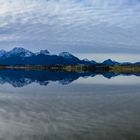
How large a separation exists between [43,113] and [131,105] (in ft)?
34.1

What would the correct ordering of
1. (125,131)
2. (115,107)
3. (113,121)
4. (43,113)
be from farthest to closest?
(115,107)
(43,113)
(113,121)
(125,131)

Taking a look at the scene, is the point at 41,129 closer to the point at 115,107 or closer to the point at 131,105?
the point at 115,107

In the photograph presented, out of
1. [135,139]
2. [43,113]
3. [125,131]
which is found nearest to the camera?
[135,139]

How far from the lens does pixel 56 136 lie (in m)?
23.4

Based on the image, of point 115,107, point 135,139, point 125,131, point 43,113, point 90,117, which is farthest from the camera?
point 115,107

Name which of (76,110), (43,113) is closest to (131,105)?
(76,110)

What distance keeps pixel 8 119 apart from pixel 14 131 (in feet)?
19.3

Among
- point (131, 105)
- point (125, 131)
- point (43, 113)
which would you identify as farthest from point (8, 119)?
point (131, 105)

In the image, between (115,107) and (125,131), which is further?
(115,107)

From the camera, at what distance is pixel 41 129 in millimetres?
25688

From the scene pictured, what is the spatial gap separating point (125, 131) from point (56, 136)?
13.6ft

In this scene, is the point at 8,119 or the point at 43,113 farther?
the point at 43,113

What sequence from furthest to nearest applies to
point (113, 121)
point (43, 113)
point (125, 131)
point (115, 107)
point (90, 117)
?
point (115, 107)
point (43, 113)
point (90, 117)
point (113, 121)
point (125, 131)

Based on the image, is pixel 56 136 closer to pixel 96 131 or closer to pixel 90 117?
pixel 96 131
